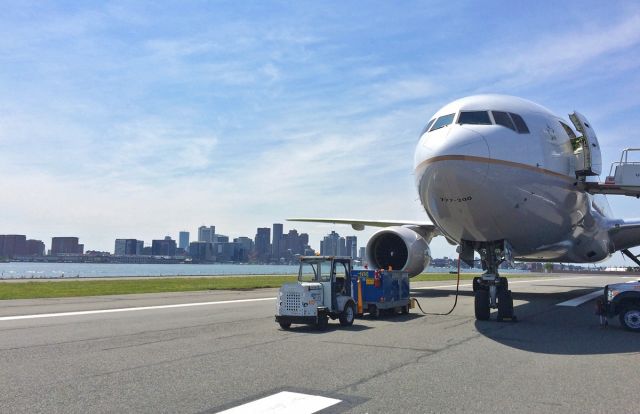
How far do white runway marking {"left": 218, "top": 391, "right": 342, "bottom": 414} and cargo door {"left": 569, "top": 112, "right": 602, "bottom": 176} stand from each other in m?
11.0

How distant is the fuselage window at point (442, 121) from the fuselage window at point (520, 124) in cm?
141

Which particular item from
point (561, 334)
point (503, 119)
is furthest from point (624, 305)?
point (503, 119)

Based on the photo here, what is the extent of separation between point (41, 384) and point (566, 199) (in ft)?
40.0

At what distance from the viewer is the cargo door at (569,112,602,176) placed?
13.9m

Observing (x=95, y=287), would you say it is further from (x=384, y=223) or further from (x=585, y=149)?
(x=585, y=149)

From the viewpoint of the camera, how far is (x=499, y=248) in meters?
13.4

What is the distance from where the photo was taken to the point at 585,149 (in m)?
14.1

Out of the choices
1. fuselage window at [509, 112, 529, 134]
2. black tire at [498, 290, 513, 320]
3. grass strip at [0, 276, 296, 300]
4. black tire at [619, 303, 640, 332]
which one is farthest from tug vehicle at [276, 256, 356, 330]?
grass strip at [0, 276, 296, 300]

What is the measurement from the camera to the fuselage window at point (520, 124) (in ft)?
39.5

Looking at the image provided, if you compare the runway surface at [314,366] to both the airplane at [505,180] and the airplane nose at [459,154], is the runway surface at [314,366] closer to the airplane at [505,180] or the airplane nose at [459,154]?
the airplane at [505,180]

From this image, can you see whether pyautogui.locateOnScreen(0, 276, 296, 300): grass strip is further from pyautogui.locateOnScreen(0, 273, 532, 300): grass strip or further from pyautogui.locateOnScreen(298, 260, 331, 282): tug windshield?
pyautogui.locateOnScreen(298, 260, 331, 282): tug windshield

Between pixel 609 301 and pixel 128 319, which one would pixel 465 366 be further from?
pixel 128 319

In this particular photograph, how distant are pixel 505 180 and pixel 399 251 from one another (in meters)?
8.67

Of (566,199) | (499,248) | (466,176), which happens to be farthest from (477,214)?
(566,199)
